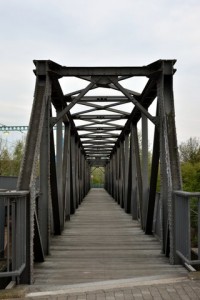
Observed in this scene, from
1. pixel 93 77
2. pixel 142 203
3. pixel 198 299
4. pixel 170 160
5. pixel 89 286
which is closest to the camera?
pixel 198 299

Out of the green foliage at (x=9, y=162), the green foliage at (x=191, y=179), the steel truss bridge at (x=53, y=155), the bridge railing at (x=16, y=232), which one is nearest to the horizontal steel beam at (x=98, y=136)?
the green foliage at (x=191, y=179)

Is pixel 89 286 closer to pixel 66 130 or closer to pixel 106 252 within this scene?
pixel 106 252

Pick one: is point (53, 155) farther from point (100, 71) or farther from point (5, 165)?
point (5, 165)

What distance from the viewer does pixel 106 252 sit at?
784cm

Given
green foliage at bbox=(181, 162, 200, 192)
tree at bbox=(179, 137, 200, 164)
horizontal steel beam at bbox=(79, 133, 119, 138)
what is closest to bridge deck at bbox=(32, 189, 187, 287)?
green foliage at bbox=(181, 162, 200, 192)

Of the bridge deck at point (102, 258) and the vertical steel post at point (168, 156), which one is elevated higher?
the vertical steel post at point (168, 156)

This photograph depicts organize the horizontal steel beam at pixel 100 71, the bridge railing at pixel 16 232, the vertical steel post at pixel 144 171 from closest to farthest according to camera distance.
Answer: the bridge railing at pixel 16 232
the horizontal steel beam at pixel 100 71
the vertical steel post at pixel 144 171

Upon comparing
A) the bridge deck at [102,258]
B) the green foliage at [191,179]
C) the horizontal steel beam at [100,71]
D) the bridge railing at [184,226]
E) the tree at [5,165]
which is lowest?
the bridge deck at [102,258]

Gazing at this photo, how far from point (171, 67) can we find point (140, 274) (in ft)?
12.8

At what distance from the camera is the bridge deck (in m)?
5.91

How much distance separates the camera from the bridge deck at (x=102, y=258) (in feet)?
19.4

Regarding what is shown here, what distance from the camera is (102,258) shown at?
23.8ft

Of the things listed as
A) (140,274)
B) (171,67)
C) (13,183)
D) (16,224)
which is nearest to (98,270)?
(140,274)

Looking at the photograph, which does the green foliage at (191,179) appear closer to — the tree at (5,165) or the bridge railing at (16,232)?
the bridge railing at (16,232)
